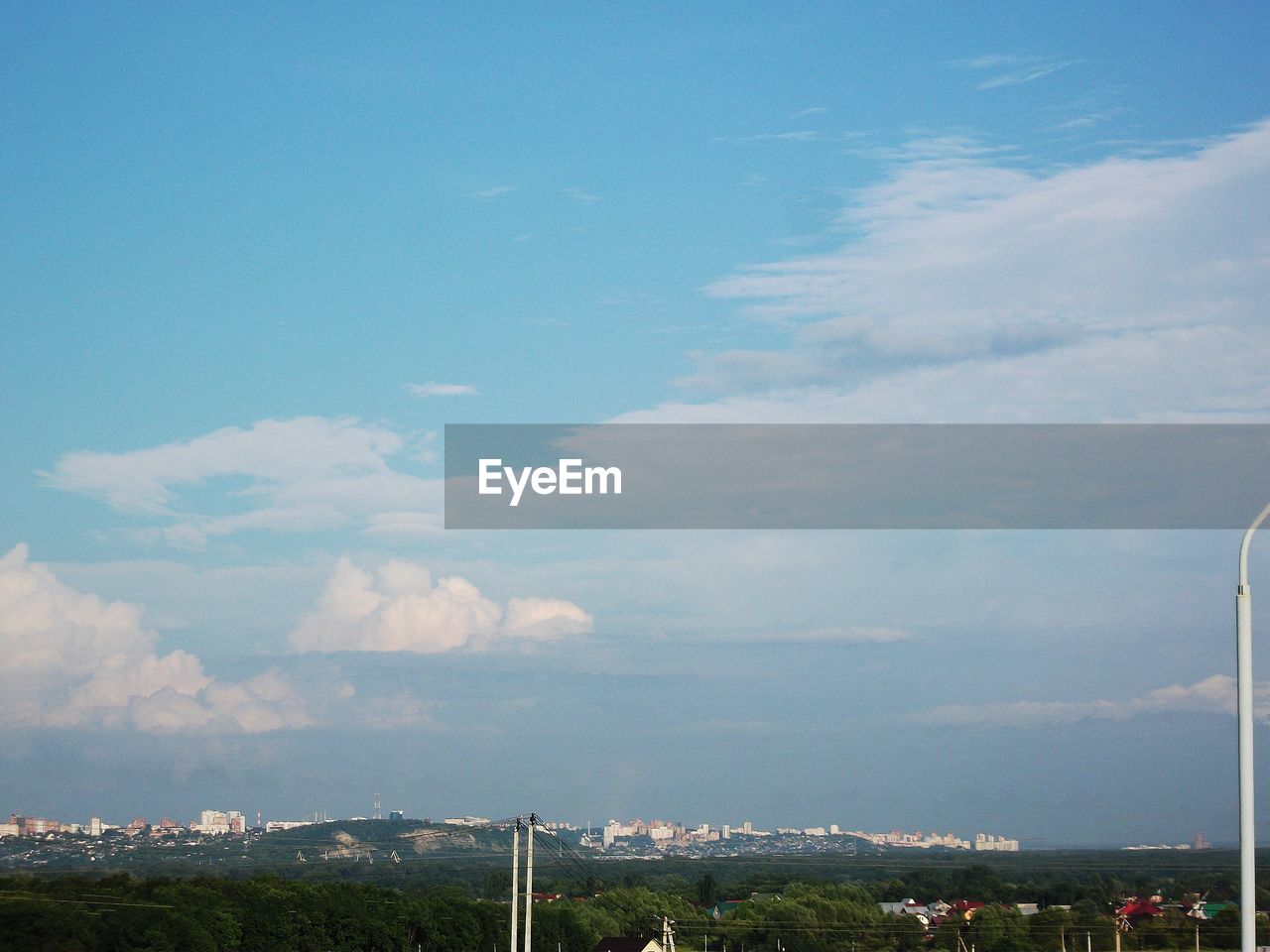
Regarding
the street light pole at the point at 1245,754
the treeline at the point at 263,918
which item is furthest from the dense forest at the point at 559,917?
the street light pole at the point at 1245,754

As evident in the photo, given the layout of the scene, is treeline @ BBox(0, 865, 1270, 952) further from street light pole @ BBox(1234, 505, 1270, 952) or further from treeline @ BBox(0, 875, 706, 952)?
street light pole @ BBox(1234, 505, 1270, 952)

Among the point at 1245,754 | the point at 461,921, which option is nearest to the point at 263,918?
the point at 461,921

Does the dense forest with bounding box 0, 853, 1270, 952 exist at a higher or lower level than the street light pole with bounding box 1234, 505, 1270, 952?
lower

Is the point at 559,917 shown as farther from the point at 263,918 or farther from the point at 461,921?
the point at 263,918

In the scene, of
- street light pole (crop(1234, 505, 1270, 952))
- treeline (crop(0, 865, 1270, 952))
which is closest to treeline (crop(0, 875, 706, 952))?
treeline (crop(0, 865, 1270, 952))

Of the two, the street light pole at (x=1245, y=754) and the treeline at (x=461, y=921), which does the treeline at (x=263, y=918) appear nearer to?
the treeline at (x=461, y=921)

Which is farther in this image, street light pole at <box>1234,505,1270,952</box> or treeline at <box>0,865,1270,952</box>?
treeline at <box>0,865,1270,952</box>

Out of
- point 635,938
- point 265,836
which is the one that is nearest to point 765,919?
point 635,938
